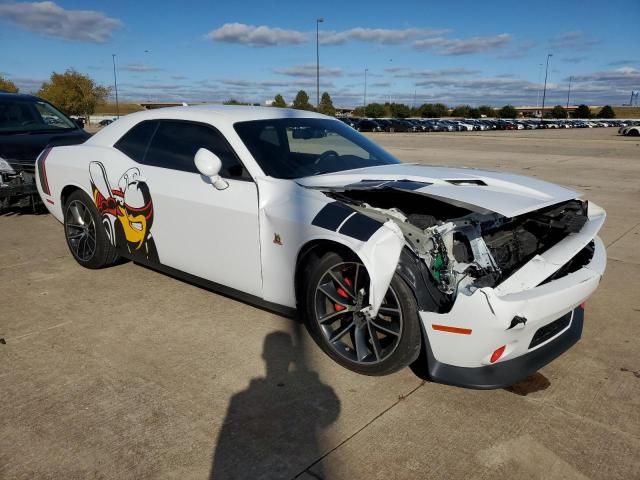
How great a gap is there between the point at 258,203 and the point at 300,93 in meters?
60.3

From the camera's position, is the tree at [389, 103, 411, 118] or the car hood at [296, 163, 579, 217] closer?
the car hood at [296, 163, 579, 217]

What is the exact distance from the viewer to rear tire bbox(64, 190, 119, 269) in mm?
4762

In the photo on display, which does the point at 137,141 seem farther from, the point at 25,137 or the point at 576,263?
the point at 25,137

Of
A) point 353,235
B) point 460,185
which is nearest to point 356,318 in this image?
point 353,235

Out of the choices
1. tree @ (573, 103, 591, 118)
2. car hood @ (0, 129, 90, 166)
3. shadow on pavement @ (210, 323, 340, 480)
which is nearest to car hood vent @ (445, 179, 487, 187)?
shadow on pavement @ (210, 323, 340, 480)

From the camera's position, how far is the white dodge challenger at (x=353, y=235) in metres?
2.72

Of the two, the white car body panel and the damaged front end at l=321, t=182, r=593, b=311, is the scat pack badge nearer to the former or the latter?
the damaged front end at l=321, t=182, r=593, b=311

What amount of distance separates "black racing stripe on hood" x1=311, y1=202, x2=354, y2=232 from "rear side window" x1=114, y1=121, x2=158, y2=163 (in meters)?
1.96

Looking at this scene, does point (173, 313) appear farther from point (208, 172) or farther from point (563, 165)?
point (563, 165)

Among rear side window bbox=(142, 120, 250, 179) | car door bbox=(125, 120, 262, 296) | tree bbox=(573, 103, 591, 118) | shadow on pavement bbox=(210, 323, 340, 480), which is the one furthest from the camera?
tree bbox=(573, 103, 591, 118)

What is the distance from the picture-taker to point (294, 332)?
148 inches

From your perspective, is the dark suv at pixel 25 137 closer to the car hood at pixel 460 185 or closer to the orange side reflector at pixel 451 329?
the car hood at pixel 460 185

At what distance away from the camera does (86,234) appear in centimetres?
→ 494

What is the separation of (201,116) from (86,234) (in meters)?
1.80
